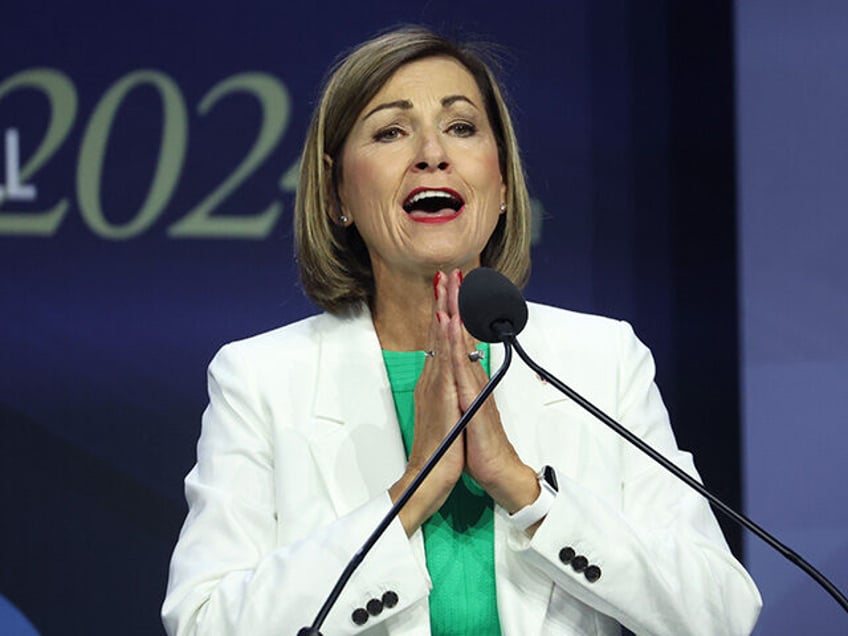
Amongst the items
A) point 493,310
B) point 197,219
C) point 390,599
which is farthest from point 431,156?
point 197,219

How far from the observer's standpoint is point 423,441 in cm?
190

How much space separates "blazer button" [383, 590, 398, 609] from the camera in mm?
1855

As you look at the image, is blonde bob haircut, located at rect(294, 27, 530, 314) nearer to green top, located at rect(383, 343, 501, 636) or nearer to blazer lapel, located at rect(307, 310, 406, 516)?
blazer lapel, located at rect(307, 310, 406, 516)

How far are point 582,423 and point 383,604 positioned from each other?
0.42m

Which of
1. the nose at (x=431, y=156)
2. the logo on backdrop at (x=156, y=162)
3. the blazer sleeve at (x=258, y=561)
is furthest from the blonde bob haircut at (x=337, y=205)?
the logo on backdrop at (x=156, y=162)

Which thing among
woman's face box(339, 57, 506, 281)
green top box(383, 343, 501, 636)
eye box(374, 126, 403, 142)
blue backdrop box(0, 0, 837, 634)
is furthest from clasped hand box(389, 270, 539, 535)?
blue backdrop box(0, 0, 837, 634)

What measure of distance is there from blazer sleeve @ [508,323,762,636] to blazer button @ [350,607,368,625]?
0.71ft

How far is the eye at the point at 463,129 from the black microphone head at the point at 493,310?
0.58 metres

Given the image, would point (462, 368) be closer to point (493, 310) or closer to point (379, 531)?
point (493, 310)

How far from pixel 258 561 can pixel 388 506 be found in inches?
8.7

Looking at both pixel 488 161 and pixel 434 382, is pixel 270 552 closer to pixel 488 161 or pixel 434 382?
pixel 434 382

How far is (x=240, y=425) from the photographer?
2.06 metres

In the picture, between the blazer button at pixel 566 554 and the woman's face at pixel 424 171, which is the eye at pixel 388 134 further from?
the blazer button at pixel 566 554

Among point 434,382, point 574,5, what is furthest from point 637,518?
point 574,5
